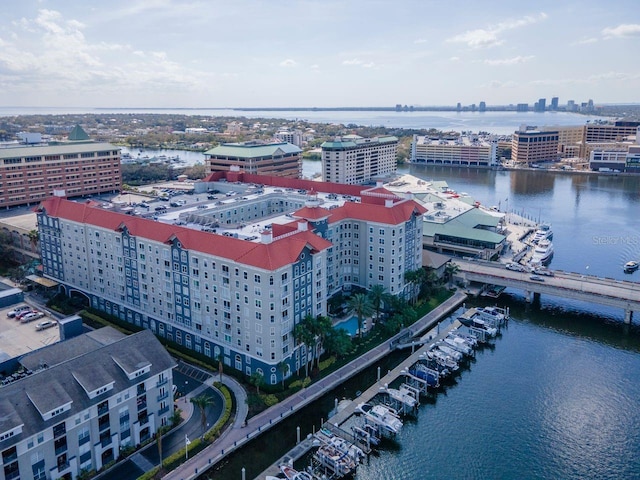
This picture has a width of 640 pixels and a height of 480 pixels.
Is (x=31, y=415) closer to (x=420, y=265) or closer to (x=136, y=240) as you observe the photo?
(x=136, y=240)

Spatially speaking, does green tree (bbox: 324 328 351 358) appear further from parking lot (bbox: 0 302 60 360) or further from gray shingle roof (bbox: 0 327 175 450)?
parking lot (bbox: 0 302 60 360)

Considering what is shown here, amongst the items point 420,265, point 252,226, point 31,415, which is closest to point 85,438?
point 31,415

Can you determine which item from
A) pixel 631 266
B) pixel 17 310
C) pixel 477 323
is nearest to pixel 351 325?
pixel 477 323

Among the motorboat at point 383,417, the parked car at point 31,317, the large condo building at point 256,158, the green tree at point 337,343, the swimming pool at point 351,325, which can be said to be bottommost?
the motorboat at point 383,417

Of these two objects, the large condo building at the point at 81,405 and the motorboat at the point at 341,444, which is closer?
the large condo building at the point at 81,405

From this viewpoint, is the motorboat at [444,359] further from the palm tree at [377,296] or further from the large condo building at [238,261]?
the large condo building at [238,261]

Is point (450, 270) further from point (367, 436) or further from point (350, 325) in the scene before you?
point (367, 436)

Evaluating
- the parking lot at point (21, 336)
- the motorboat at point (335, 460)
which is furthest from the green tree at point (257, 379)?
the parking lot at point (21, 336)

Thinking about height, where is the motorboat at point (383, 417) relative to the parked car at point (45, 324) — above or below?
below
